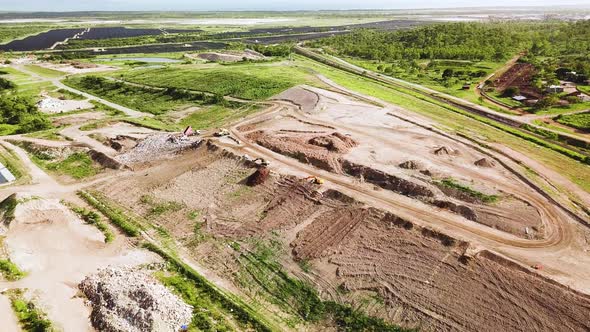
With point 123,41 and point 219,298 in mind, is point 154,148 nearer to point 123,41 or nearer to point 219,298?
point 219,298

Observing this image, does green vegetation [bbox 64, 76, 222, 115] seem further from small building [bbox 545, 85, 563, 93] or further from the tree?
small building [bbox 545, 85, 563, 93]

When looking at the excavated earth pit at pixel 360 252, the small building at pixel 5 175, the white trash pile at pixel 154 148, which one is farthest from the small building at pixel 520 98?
the small building at pixel 5 175

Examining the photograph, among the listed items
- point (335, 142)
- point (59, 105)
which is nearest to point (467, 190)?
point (335, 142)

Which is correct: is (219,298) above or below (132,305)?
below

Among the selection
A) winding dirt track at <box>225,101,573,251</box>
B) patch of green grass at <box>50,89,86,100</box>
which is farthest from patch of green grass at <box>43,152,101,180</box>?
patch of green grass at <box>50,89,86,100</box>

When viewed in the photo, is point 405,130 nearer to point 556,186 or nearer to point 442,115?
point 442,115

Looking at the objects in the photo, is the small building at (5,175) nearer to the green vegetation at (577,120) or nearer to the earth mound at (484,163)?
the earth mound at (484,163)
